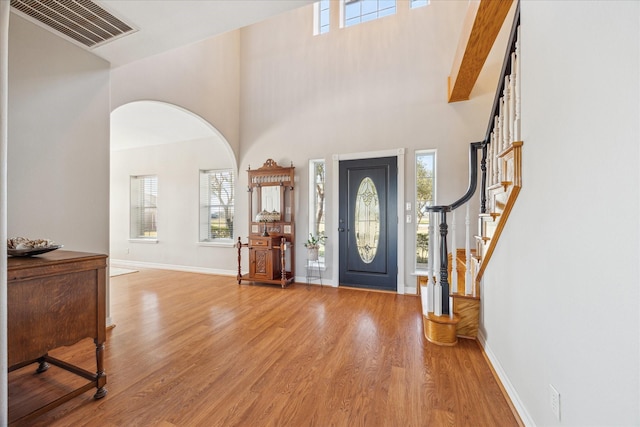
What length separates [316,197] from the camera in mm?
4477

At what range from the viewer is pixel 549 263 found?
1.24m

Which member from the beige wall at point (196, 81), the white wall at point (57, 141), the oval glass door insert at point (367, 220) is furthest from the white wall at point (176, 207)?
the white wall at point (57, 141)

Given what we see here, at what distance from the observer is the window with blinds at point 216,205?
17.5 ft

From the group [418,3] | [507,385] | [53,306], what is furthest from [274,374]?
[418,3]

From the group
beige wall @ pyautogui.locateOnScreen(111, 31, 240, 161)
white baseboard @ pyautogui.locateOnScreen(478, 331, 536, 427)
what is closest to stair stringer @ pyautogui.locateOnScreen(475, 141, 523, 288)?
white baseboard @ pyautogui.locateOnScreen(478, 331, 536, 427)

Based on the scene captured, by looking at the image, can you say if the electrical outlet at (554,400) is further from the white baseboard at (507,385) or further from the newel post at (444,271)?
the newel post at (444,271)

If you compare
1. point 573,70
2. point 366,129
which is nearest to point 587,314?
point 573,70

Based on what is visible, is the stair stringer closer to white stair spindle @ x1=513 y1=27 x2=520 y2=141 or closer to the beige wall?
white stair spindle @ x1=513 y1=27 x2=520 y2=141

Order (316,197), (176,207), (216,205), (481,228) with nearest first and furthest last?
(481,228) < (316,197) < (216,205) < (176,207)

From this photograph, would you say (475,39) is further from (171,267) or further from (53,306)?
(171,267)

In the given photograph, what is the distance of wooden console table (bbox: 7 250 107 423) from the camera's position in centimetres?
133

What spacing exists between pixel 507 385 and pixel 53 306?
264 centimetres

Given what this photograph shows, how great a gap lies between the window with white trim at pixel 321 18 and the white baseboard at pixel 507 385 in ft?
16.0

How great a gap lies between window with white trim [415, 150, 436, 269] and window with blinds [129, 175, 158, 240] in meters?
5.28
